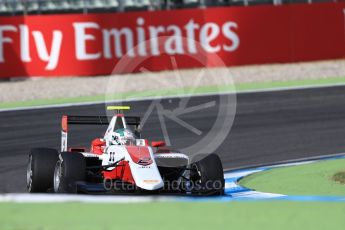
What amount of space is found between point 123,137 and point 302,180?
226 centimetres

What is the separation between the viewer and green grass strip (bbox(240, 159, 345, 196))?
10.6 meters

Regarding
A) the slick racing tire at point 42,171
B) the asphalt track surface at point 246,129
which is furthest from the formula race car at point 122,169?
the asphalt track surface at point 246,129

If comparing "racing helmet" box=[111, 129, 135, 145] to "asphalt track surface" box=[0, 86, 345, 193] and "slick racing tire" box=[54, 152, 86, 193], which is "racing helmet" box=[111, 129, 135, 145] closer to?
"slick racing tire" box=[54, 152, 86, 193]

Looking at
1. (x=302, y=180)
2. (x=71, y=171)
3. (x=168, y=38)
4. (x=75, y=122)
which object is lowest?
(x=302, y=180)

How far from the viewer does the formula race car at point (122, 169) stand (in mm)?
9953

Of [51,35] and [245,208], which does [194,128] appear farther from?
[245,208]

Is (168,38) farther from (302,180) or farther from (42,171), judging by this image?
(42,171)

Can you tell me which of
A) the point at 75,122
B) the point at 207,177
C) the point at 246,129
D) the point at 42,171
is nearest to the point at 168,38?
the point at 246,129

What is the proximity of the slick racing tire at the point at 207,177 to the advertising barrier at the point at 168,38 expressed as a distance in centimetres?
1259

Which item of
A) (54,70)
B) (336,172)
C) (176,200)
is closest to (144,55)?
(54,70)

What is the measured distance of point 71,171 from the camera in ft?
32.7

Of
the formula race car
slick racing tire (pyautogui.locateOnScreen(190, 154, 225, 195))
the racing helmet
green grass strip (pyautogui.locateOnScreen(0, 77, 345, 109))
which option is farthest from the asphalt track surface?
slick racing tire (pyautogui.locateOnScreen(190, 154, 225, 195))

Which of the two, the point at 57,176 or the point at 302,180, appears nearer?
the point at 57,176

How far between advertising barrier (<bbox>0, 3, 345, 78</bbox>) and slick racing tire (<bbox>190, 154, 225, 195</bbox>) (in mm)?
12593
